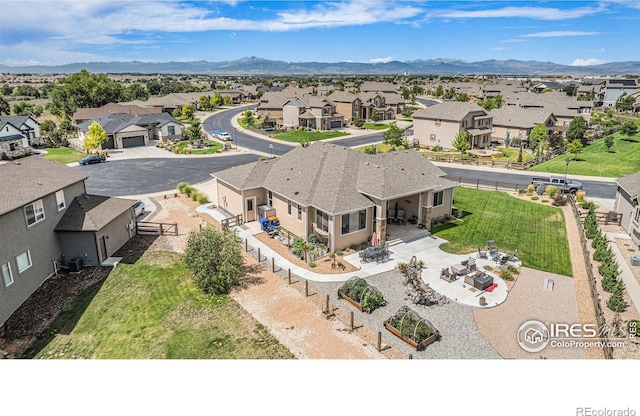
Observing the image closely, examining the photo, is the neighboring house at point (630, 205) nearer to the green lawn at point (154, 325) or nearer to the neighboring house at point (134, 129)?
the green lawn at point (154, 325)

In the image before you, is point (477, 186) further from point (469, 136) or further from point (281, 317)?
point (281, 317)

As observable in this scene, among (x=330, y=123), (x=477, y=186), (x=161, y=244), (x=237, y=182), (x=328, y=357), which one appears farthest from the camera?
(x=330, y=123)

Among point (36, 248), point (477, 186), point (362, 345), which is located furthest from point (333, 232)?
point (477, 186)

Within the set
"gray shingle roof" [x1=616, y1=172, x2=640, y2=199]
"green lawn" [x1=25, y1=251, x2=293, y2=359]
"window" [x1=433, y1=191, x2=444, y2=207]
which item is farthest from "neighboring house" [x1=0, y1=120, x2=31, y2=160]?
"gray shingle roof" [x1=616, y1=172, x2=640, y2=199]

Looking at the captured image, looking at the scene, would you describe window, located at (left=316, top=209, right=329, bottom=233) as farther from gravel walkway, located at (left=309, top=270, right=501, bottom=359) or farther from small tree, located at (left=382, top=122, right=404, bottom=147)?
small tree, located at (left=382, top=122, right=404, bottom=147)

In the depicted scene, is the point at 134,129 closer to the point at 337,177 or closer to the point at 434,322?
the point at 337,177

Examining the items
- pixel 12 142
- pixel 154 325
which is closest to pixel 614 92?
pixel 154 325

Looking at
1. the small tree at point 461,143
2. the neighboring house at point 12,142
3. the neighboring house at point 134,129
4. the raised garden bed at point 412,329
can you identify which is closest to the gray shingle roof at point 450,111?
the small tree at point 461,143

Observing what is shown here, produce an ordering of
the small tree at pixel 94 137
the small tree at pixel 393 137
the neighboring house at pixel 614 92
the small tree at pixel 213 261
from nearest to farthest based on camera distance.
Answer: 1. the small tree at pixel 213 261
2. the small tree at pixel 94 137
3. the small tree at pixel 393 137
4. the neighboring house at pixel 614 92
